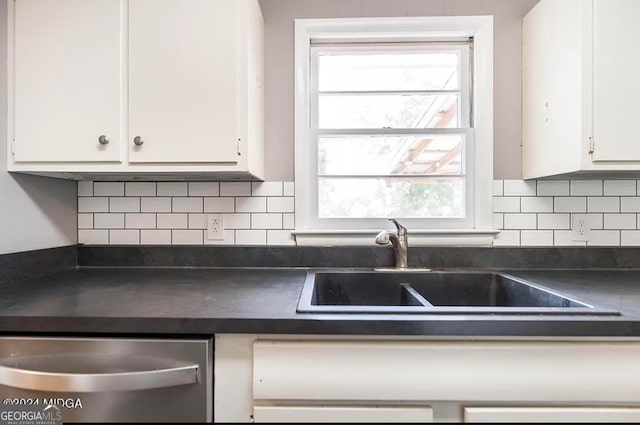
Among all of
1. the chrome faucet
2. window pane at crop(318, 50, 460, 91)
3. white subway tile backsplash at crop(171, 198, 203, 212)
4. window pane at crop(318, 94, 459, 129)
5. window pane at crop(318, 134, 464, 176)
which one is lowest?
the chrome faucet

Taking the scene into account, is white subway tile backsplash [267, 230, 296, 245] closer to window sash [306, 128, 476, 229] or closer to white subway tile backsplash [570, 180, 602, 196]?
window sash [306, 128, 476, 229]

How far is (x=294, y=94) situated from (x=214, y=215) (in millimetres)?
658

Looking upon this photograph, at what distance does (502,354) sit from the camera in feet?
2.76

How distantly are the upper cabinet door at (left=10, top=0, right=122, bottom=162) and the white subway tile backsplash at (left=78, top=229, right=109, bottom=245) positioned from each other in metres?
0.47

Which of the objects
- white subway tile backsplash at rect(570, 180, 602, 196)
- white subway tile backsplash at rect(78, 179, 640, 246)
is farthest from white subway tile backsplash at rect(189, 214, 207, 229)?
white subway tile backsplash at rect(570, 180, 602, 196)

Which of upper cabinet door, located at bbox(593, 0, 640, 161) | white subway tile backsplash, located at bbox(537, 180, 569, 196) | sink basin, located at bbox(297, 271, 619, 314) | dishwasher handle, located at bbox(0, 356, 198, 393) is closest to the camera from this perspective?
dishwasher handle, located at bbox(0, 356, 198, 393)

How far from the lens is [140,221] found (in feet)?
5.21

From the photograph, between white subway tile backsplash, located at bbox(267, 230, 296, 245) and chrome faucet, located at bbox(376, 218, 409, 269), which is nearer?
chrome faucet, located at bbox(376, 218, 409, 269)

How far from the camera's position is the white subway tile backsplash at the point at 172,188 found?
62.1 inches

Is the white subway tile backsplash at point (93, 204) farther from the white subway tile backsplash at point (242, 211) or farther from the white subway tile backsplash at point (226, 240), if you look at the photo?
the white subway tile backsplash at point (226, 240)

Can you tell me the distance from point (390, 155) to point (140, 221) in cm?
119

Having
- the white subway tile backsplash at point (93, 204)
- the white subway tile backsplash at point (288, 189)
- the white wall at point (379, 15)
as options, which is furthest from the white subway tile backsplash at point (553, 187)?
the white subway tile backsplash at point (93, 204)

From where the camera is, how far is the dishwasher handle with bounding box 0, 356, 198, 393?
0.81m

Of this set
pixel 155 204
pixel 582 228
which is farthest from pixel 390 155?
pixel 155 204
